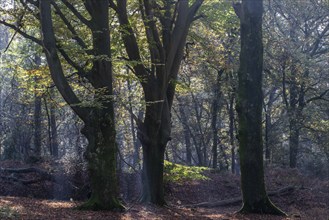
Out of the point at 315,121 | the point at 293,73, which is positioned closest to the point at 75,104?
the point at 293,73

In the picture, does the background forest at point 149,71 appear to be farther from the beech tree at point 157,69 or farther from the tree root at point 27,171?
the tree root at point 27,171

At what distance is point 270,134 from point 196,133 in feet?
28.7

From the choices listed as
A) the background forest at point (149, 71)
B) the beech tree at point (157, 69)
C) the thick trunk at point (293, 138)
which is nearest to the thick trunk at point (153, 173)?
the beech tree at point (157, 69)

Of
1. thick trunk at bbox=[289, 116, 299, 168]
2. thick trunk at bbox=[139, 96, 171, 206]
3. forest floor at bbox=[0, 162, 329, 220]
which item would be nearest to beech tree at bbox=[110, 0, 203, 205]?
thick trunk at bbox=[139, 96, 171, 206]

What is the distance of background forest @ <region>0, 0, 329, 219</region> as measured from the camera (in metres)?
13.5

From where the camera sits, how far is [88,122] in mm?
11414

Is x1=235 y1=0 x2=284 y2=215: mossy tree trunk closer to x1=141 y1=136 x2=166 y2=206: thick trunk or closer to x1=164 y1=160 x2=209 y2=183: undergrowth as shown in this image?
x1=164 y1=160 x2=209 y2=183: undergrowth

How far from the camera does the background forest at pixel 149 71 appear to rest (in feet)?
44.2

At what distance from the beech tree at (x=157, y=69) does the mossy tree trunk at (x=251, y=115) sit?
2.92 metres

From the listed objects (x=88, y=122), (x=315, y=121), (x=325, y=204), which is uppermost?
(x=315, y=121)

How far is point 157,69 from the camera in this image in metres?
14.9

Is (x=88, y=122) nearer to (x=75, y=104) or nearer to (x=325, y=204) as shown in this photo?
(x=75, y=104)

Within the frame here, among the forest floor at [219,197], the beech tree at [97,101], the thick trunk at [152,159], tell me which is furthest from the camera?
the thick trunk at [152,159]

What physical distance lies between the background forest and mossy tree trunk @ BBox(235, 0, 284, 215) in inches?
111
